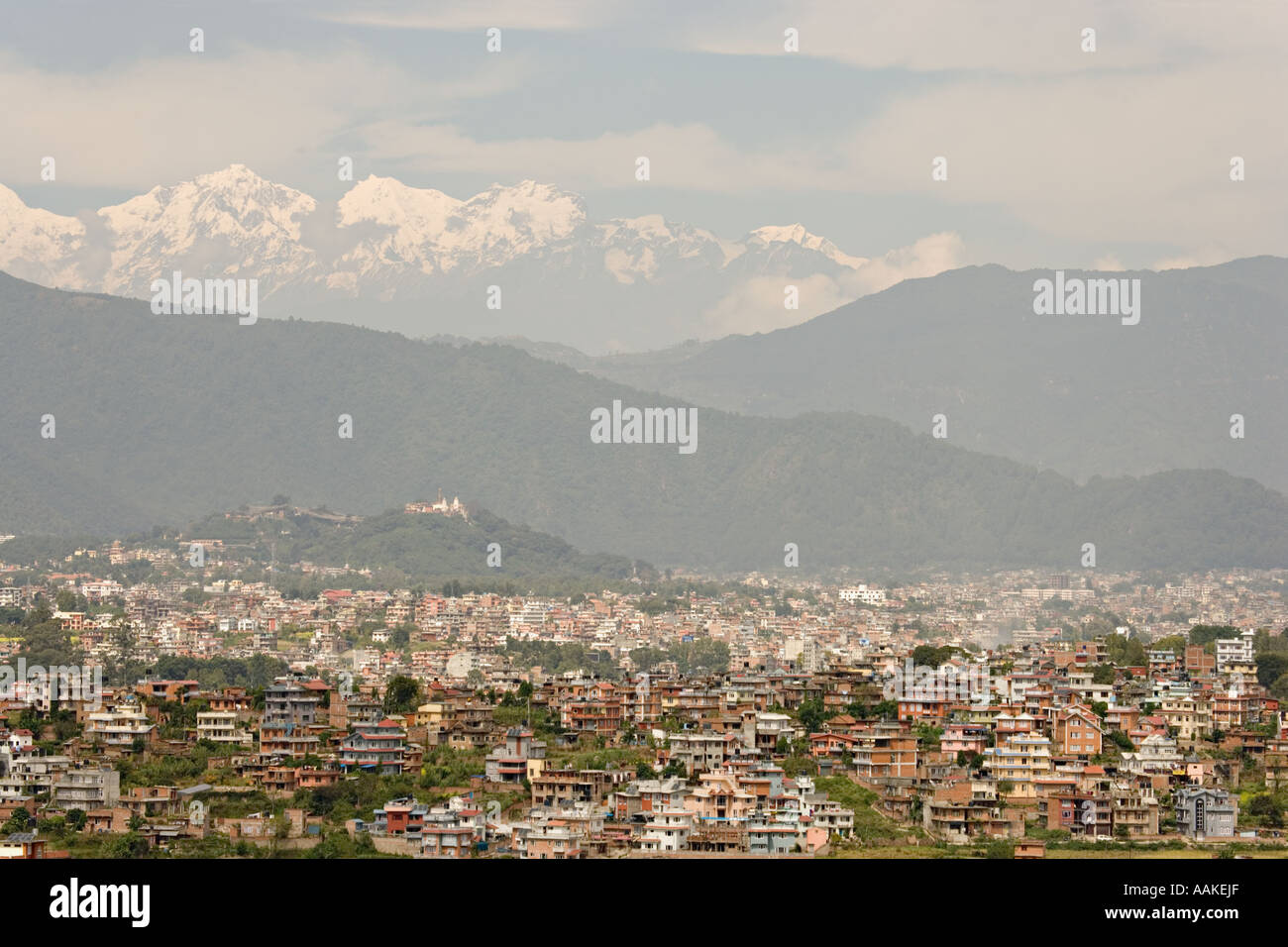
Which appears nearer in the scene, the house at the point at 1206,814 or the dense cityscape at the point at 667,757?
the dense cityscape at the point at 667,757

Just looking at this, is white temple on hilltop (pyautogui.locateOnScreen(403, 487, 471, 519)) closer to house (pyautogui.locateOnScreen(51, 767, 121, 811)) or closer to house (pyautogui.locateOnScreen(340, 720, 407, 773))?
house (pyautogui.locateOnScreen(340, 720, 407, 773))

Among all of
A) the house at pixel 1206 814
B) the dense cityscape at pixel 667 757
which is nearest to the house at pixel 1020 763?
the dense cityscape at pixel 667 757

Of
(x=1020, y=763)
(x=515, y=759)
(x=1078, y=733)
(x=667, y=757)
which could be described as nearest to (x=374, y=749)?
(x=515, y=759)

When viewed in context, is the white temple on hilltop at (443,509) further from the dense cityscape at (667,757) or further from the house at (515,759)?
the house at (515,759)

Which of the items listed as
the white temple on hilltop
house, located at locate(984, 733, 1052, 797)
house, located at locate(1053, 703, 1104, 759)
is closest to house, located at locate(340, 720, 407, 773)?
house, located at locate(984, 733, 1052, 797)

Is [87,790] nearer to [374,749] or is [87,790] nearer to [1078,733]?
[374,749]

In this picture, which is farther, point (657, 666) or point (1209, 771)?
point (657, 666)

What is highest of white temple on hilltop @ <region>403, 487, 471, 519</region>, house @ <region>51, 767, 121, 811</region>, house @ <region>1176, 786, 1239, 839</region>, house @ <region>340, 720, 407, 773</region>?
white temple on hilltop @ <region>403, 487, 471, 519</region>

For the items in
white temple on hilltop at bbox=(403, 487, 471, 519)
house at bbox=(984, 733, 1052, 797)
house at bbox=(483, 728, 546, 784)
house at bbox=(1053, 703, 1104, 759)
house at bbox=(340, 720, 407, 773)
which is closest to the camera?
house at bbox=(984, 733, 1052, 797)
